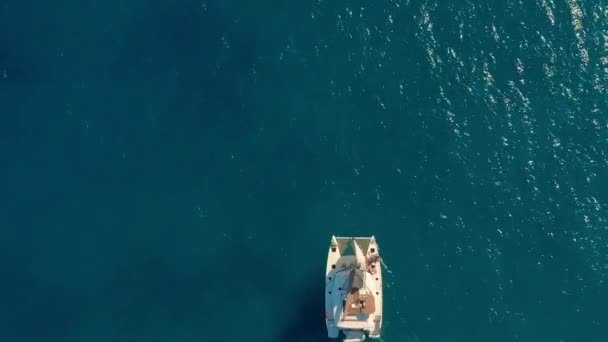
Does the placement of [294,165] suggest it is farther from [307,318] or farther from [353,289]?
[353,289]

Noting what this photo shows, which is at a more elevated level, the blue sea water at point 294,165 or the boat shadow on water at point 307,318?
the blue sea water at point 294,165

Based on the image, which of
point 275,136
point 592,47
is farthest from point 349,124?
point 592,47

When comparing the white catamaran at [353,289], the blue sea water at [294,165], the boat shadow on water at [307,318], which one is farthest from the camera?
the blue sea water at [294,165]

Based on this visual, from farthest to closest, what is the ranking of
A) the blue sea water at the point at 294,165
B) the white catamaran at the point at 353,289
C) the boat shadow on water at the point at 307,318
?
the blue sea water at the point at 294,165, the boat shadow on water at the point at 307,318, the white catamaran at the point at 353,289

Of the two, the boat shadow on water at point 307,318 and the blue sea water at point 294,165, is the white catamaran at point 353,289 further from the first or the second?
the blue sea water at point 294,165

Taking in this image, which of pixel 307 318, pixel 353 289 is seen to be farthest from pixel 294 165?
pixel 353 289

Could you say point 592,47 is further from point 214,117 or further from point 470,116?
point 214,117

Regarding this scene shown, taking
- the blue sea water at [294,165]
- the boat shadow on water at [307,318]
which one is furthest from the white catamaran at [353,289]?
the blue sea water at [294,165]
